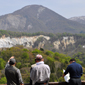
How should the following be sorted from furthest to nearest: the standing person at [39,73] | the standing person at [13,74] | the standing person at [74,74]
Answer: the standing person at [74,74] → the standing person at [39,73] → the standing person at [13,74]

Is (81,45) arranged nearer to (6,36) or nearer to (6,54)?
(6,36)

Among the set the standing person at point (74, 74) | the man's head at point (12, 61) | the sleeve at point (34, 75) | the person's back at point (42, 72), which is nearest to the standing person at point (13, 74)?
the man's head at point (12, 61)

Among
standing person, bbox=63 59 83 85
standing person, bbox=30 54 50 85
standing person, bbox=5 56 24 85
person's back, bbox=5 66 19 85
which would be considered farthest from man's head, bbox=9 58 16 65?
standing person, bbox=63 59 83 85

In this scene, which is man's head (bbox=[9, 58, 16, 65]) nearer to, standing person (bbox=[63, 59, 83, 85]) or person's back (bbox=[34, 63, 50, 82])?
person's back (bbox=[34, 63, 50, 82])

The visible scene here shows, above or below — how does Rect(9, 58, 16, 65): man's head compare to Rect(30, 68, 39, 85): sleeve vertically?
above

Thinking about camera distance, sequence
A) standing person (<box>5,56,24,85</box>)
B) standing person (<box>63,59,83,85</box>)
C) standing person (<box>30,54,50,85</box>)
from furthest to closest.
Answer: standing person (<box>63,59,83,85</box>) < standing person (<box>30,54,50,85</box>) < standing person (<box>5,56,24,85</box>)

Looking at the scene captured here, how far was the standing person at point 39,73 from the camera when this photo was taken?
551 centimetres

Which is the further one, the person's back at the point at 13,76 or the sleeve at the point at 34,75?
the sleeve at the point at 34,75

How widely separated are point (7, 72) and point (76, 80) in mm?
2147

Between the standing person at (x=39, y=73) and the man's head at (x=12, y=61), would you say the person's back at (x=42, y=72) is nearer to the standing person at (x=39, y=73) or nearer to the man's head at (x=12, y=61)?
the standing person at (x=39, y=73)

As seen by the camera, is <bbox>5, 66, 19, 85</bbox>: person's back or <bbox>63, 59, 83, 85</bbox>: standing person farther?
<bbox>63, 59, 83, 85</bbox>: standing person

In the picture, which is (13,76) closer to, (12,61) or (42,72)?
(12,61)

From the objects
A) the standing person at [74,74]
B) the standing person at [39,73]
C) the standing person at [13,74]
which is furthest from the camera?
the standing person at [74,74]

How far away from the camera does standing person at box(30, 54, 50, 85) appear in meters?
5.51
